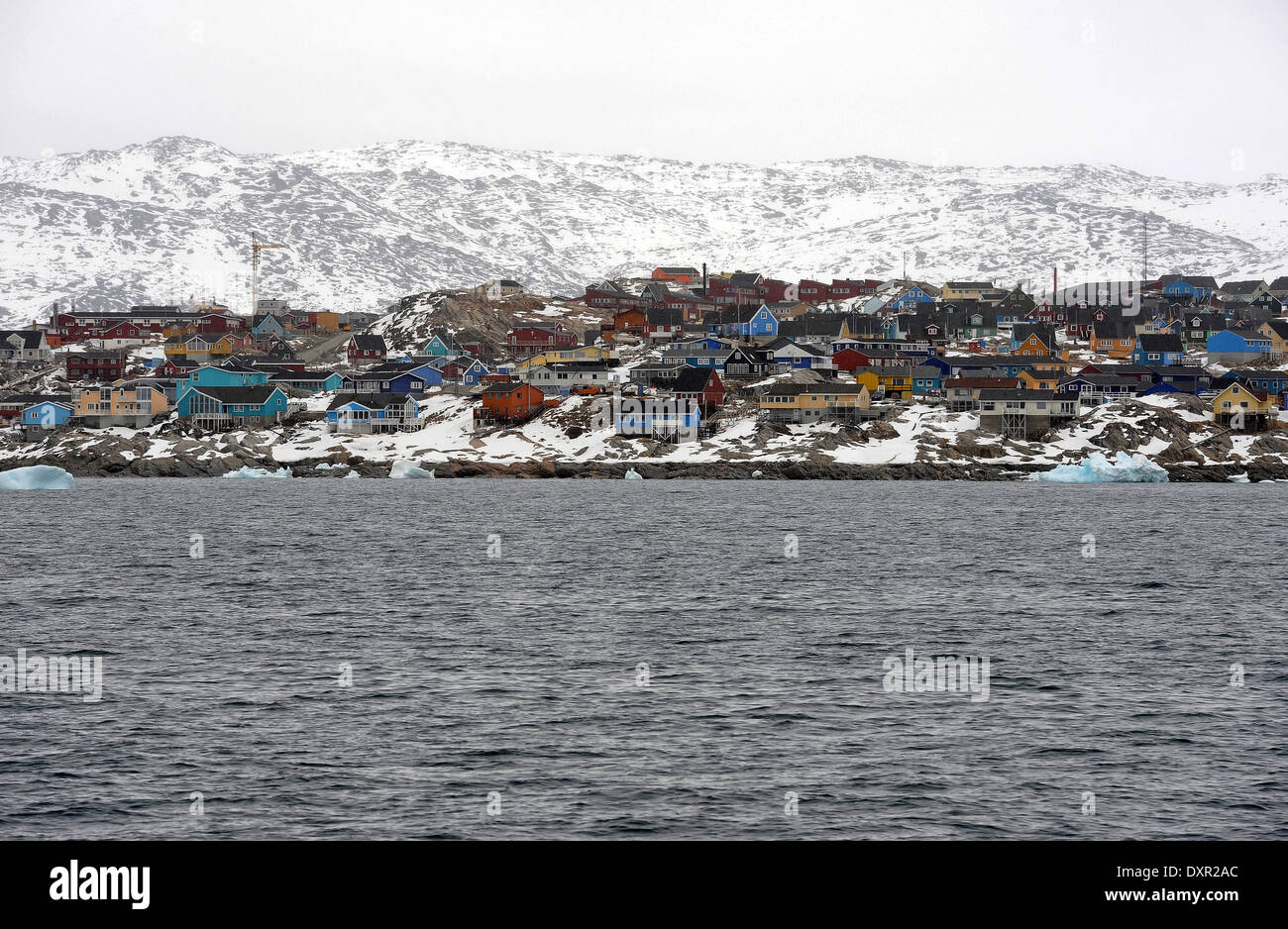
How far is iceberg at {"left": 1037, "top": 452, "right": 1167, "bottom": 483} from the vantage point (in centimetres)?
14025

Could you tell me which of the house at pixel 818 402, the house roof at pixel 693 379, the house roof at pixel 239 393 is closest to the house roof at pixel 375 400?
Answer: the house roof at pixel 239 393

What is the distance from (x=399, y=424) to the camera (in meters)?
165

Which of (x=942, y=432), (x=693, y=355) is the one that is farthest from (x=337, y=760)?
(x=693, y=355)

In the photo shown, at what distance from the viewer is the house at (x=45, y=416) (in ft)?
550

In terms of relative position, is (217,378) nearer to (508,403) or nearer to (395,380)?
(395,380)

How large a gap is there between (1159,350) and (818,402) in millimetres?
60802

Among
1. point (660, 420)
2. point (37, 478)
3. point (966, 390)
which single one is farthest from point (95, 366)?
point (966, 390)

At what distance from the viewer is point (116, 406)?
168m

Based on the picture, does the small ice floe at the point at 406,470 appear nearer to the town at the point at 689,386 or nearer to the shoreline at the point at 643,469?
the shoreline at the point at 643,469

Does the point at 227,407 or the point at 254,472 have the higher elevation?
the point at 227,407

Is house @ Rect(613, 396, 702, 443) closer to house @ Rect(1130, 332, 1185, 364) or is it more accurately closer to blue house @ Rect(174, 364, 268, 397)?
blue house @ Rect(174, 364, 268, 397)

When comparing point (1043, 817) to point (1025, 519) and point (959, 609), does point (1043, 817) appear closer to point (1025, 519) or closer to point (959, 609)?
point (959, 609)

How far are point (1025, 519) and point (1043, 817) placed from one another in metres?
77.7

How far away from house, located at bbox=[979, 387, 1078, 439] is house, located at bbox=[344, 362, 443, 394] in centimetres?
7558
